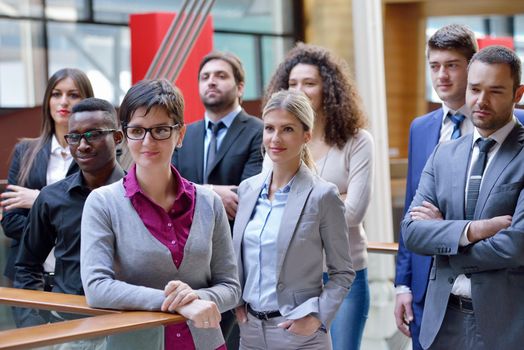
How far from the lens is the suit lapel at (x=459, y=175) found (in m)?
2.77

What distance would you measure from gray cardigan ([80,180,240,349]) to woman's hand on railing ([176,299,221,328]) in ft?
0.21

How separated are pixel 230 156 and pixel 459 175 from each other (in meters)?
1.27

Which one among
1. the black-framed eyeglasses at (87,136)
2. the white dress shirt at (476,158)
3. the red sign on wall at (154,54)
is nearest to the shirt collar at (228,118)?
the black-framed eyeglasses at (87,136)

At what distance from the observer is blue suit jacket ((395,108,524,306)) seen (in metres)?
3.16

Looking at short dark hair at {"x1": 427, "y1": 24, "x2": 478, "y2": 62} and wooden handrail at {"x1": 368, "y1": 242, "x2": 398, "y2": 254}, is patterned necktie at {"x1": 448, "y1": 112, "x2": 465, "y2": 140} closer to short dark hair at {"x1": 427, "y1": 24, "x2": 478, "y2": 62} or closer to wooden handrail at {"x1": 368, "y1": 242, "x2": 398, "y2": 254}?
short dark hair at {"x1": 427, "y1": 24, "x2": 478, "y2": 62}

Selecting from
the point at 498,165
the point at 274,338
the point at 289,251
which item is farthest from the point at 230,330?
the point at 498,165

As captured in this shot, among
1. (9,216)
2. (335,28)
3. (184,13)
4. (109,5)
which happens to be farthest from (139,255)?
(335,28)

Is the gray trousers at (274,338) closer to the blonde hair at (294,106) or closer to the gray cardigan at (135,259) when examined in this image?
the gray cardigan at (135,259)

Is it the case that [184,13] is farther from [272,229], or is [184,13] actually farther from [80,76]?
[272,229]

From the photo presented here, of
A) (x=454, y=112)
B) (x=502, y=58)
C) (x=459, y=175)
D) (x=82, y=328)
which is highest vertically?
(x=502, y=58)

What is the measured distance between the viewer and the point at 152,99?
2.54 meters

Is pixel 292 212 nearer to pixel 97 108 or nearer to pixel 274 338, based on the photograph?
pixel 274 338

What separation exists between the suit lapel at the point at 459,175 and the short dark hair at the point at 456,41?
1.50 ft

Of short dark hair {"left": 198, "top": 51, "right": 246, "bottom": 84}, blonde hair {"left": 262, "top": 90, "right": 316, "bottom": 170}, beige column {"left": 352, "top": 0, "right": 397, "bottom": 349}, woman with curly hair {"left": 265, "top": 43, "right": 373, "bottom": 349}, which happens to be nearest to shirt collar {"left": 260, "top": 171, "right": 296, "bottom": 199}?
blonde hair {"left": 262, "top": 90, "right": 316, "bottom": 170}
